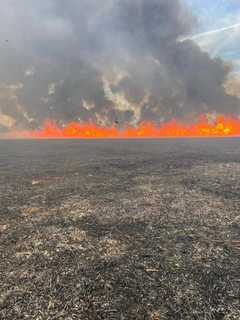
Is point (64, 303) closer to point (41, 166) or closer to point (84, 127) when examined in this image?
point (41, 166)

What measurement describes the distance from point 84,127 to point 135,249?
183ft

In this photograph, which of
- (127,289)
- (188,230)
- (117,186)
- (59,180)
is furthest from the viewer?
(59,180)

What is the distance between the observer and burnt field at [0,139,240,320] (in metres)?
6.40

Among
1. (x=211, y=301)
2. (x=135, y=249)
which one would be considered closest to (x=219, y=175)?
(x=135, y=249)

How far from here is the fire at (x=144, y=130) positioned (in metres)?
59.7

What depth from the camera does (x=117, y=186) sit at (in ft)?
53.9

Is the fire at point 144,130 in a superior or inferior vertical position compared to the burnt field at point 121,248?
superior

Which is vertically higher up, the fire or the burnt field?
the fire

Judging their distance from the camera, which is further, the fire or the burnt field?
the fire

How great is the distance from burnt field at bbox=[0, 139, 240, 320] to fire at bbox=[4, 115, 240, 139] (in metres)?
43.0

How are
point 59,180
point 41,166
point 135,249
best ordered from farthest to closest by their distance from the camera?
point 41,166
point 59,180
point 135,249

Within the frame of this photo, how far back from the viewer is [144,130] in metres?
62.6

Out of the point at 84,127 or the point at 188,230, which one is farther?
the point at 84,127

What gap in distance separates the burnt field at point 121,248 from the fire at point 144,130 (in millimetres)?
43044
